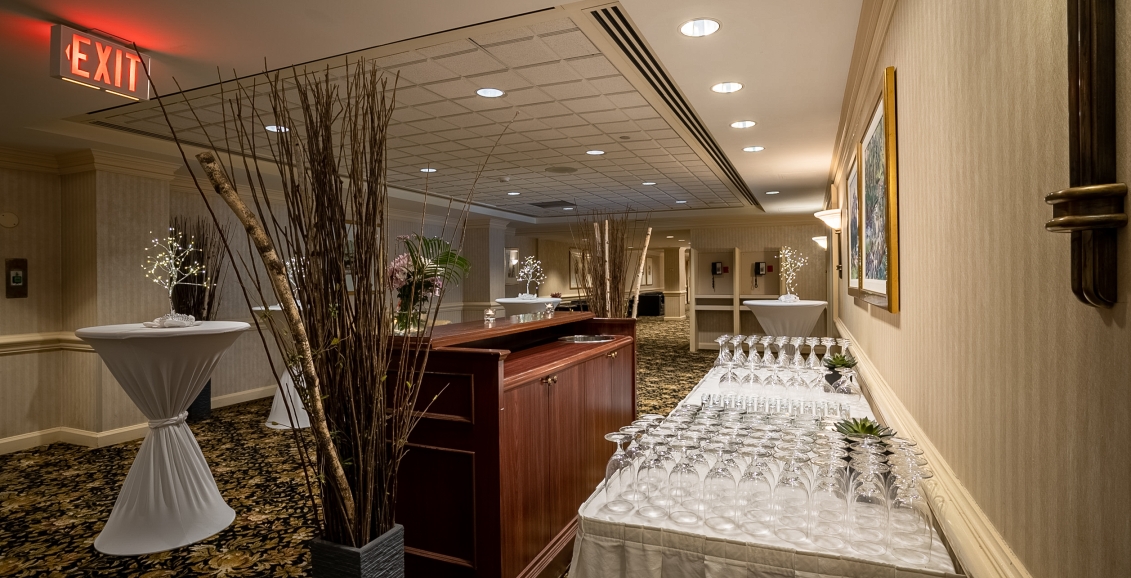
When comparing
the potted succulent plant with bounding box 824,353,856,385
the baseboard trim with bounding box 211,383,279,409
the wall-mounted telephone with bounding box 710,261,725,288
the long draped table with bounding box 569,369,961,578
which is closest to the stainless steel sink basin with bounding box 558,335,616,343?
the potted succulent plant with bounding box 824,353,856,385

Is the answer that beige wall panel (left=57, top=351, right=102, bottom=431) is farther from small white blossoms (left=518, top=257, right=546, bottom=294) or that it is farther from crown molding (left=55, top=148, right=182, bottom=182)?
small white blossoms (left=518, top=257, right=546, bottom=294)

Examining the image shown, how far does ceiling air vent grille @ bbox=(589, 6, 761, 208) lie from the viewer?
297 centimetres

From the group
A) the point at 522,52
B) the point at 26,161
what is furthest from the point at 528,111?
the point at 26,161

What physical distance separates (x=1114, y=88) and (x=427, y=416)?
2377mm

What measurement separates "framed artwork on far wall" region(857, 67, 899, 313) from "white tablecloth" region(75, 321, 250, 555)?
3.13 meters

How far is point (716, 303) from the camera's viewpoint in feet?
39.0

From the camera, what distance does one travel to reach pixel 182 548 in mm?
3184

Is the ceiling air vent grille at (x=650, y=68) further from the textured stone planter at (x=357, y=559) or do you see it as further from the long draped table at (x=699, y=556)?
the textured stone planter at (x=357, y=559)

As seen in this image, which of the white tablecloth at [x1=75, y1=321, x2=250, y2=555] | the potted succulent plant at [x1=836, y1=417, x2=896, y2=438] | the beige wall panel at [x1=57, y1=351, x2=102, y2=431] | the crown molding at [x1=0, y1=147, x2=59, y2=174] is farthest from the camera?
the beige wall panel at [x1=57, y1=351, x2=102, y2=431]

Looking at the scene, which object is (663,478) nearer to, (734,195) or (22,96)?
(22,96)

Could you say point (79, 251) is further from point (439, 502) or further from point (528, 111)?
point (439, 502)

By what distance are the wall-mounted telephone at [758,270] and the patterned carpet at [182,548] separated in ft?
20.9

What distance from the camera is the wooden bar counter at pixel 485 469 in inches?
97.0

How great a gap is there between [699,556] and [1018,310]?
87 cm
